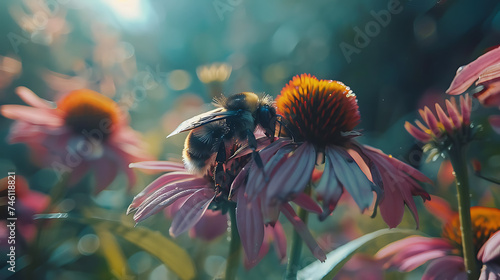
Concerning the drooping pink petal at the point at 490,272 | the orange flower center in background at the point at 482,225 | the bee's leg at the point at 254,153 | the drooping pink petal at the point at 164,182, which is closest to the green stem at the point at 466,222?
the drooping pink petal at the point at 490,272

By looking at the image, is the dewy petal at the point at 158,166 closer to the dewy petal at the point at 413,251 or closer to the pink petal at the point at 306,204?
the pink petal at the point at 306,204

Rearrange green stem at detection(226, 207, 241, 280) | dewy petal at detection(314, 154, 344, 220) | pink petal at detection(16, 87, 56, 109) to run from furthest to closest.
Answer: pink petal at detection(16, 87, 56, 109) < green stem at detection(226, 207, 241, 280) < dewy petal at detection(314, 154, 344, 220)

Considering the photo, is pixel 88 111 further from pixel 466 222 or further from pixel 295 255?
pixel 466 222

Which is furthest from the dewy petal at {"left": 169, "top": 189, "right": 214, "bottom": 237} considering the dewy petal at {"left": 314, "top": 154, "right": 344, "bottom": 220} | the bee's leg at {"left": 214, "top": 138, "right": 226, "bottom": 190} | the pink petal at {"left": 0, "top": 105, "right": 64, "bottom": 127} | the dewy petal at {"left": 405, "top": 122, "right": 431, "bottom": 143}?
the pink petal at {"left": 0, "top": 105, "right": 64, "bottom": 127}

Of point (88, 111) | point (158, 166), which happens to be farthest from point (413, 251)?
point (88, 111)

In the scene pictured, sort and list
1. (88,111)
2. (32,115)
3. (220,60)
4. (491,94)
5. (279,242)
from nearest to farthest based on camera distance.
Result: (491,94), (279,242), (32,115), (88,111), (220,60)

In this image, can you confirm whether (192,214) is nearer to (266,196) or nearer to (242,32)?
(266,196)

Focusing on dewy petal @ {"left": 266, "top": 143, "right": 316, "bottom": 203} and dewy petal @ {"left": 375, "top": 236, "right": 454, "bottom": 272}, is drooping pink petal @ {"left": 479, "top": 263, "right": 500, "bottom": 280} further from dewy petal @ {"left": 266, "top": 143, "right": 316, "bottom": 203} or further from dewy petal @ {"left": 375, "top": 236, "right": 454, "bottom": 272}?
dewy petal @ {"left": 266, "top": 143, "right": 316, "bottom": 203}
